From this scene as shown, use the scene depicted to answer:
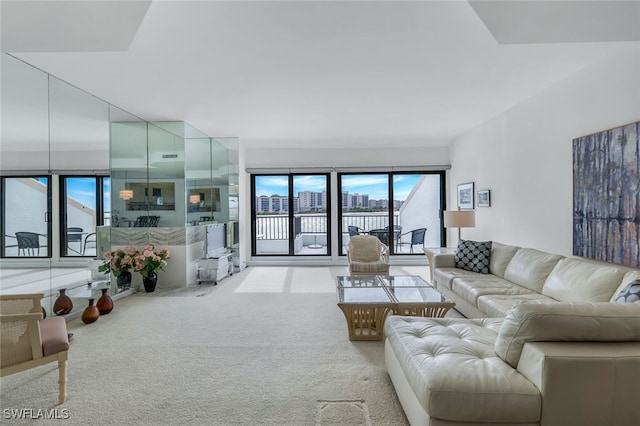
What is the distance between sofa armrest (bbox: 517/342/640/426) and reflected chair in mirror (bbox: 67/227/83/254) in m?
4.34

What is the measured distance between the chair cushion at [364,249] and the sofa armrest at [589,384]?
13.0ft

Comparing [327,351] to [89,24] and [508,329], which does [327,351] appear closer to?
[508,329]

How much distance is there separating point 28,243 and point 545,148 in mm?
5595

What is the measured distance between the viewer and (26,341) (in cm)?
185

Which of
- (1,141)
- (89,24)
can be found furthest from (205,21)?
(1,141)

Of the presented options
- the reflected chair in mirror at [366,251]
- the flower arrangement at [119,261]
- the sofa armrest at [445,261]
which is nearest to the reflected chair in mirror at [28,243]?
the flower arrangement at [119,261]

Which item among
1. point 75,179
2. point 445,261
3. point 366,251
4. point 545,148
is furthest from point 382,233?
point 75,179

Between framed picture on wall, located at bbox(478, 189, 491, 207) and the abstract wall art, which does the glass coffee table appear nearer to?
the abstract wall art

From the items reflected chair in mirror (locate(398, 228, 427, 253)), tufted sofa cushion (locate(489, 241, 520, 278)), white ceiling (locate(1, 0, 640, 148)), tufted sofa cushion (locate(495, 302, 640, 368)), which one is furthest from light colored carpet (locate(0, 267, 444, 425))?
reflected chair in mirror (locate(398, 228, 427, 253))

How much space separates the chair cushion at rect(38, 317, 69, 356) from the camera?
191 centimetres

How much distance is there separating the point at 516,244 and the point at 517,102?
189cm

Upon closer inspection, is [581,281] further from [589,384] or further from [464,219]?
[464,219]

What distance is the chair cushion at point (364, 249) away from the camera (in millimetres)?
5340

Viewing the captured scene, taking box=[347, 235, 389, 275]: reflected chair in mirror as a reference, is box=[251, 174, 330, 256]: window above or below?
above
